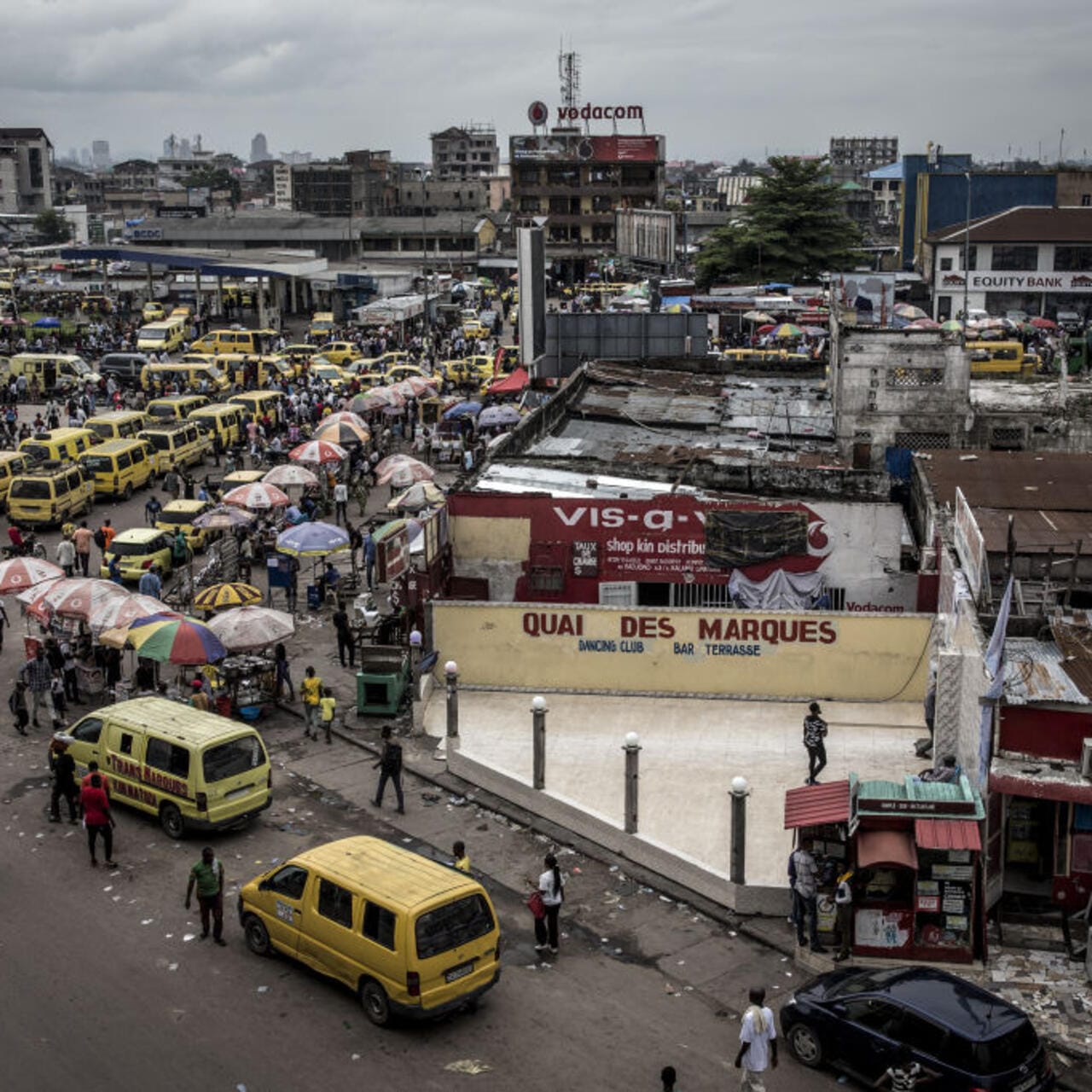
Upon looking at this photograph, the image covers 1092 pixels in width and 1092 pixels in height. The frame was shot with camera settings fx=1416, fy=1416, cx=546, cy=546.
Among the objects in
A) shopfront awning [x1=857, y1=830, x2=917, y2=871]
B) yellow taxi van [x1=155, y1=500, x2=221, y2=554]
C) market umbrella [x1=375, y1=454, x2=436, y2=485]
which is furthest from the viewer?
market umbrella [x1=375, y1=454, x2=436, y2=485]

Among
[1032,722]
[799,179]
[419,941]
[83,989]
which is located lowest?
[83,989]

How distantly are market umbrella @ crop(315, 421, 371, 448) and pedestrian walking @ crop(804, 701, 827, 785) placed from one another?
22228 mm

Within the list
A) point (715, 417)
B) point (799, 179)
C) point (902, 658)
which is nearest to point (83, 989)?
point (902, 658)

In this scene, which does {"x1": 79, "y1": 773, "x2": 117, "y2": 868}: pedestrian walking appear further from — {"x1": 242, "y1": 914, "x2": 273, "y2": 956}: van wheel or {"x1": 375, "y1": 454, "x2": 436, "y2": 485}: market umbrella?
{"x1": 375, "y1": 454, "x2": 436, "y2": 485}: market umbrella

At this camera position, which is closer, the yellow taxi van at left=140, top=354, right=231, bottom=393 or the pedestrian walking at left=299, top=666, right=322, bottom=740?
the pedestrian walking at left=299, top=666, right=322, bottom=740

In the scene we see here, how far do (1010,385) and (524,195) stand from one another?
243 ft

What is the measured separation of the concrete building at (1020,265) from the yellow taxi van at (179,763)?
57391 millimetres

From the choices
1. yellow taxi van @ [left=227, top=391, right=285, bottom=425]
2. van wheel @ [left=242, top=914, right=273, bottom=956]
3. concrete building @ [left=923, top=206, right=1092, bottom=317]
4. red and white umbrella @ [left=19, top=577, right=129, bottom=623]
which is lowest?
van wheel @ [left=242, top=914, right=273, bottom=956]

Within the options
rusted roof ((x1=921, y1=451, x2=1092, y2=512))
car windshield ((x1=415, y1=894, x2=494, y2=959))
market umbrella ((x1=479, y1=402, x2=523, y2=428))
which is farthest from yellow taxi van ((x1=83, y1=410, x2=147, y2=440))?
car windshield ((x1=415, y1=894, x2=494, y2=959))

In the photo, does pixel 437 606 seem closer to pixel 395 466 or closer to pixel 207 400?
pixel 395 466

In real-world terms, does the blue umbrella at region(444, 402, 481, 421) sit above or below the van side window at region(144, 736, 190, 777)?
above

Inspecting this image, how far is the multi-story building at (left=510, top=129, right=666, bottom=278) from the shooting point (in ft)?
344

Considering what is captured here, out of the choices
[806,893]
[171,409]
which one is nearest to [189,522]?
[171,409]

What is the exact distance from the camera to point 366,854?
13.8 metres
